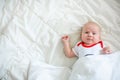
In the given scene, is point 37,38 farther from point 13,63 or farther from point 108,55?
point 108,55

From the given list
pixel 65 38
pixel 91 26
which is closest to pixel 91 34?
pixel 91 26

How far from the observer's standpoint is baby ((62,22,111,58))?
127 centimetres

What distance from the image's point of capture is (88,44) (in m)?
1.30

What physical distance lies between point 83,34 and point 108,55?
20cm

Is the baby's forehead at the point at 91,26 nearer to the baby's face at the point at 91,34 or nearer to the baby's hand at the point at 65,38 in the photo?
the baby's face at the point at 91,34

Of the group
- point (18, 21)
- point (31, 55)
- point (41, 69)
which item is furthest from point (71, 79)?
point (18, 21)

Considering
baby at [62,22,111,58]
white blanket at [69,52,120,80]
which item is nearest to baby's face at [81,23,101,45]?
baby at [62,22,111,58]

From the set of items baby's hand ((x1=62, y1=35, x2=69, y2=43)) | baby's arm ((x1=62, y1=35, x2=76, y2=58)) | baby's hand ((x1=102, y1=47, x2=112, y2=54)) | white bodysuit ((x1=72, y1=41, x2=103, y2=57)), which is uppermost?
baby's hand ((x1=62, y1=35, x2=69, y2=43))

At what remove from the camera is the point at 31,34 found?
1316 mm

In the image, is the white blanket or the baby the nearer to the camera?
the white blanket

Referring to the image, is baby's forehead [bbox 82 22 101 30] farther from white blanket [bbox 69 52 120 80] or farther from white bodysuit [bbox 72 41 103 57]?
white blanket [bbox 69 52 120 80]

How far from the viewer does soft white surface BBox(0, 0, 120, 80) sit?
1.22 metres

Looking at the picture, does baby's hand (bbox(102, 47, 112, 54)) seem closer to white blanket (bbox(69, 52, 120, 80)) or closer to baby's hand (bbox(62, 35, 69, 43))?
white blanket (bbox(69, 52, 120, 80))

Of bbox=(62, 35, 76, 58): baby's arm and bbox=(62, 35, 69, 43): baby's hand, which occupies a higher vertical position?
bbox=(62, 35, 69, 43): baby's hand
